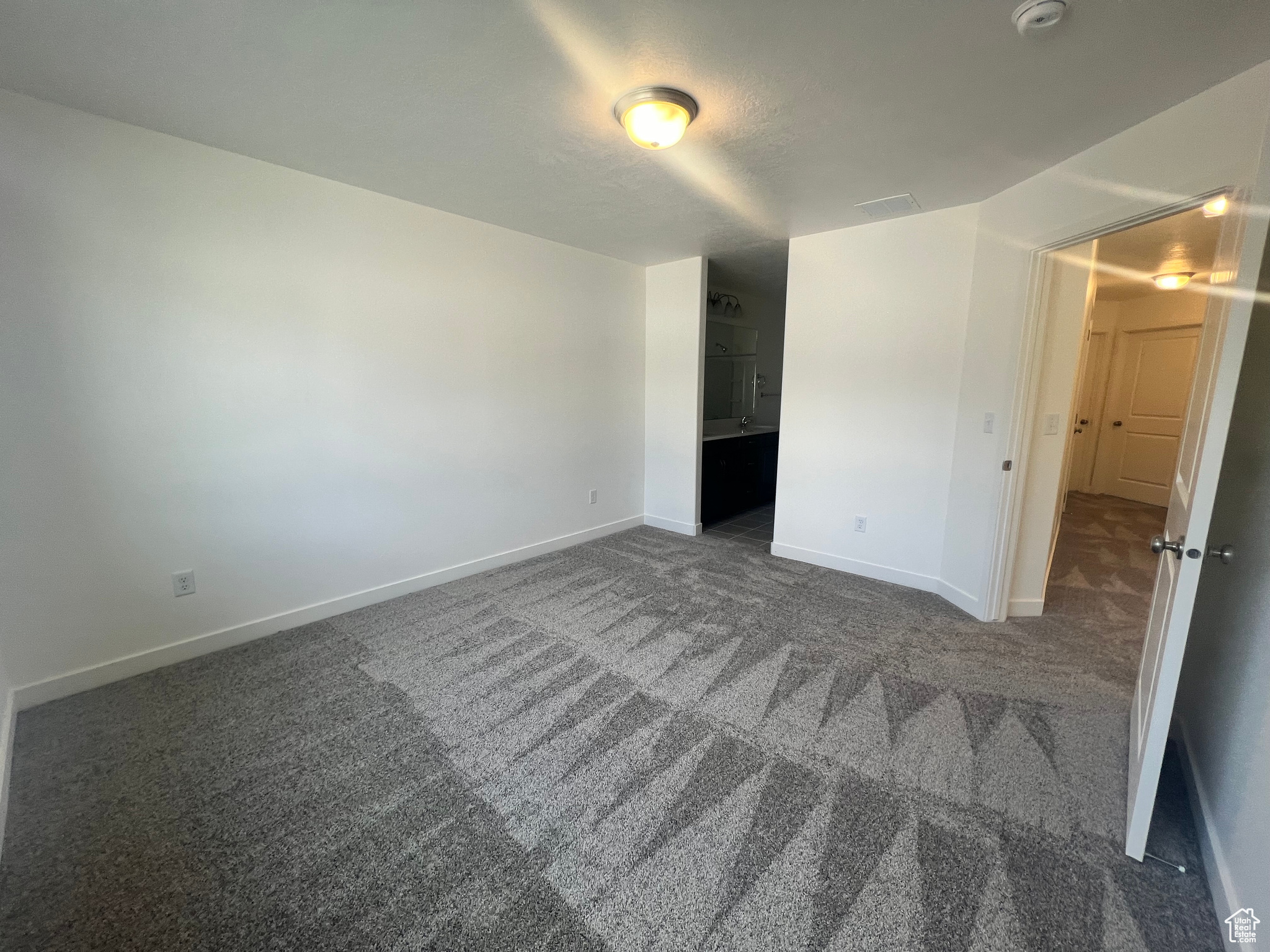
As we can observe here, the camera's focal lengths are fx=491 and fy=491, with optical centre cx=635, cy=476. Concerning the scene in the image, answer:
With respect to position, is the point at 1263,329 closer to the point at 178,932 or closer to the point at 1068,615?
the point at 1068,615

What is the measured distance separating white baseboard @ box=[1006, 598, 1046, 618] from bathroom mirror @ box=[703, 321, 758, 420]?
3.00 m

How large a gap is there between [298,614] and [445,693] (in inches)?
47.0

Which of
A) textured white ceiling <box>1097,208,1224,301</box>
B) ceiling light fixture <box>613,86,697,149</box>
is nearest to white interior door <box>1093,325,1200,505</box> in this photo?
textured white ceiling <box>1097,208,1224,301</box>

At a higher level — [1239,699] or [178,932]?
[1239,699]

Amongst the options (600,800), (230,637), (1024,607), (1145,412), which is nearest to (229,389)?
(230,637)

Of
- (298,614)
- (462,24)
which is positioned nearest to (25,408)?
(298,614)

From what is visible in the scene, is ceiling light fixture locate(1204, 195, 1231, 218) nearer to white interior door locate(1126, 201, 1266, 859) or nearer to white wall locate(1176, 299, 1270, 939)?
white interior door locate(1126, 201, 1266, 859)

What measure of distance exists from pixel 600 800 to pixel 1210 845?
68.7 inches

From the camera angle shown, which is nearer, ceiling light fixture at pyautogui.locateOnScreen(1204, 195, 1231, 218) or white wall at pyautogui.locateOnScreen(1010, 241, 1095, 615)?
ceiling light fixture at pyautogui.locateOnScreen(1204, 195, 1231, 218)

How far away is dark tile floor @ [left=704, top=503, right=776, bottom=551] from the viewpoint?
429 centimetres

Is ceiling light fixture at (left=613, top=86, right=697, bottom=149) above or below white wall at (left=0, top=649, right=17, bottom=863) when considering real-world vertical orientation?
above

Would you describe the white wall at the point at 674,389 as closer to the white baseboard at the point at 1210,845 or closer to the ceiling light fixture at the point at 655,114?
the ceiling light fixture at the point at 655,114

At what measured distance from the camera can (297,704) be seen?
2.06 m

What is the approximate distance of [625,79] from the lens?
172 cm
